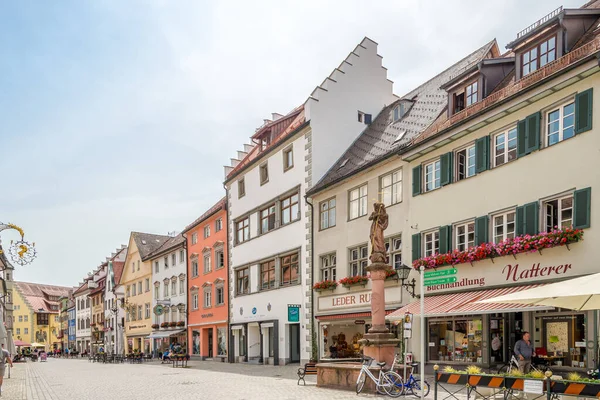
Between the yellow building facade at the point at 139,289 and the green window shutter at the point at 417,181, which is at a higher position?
the green window shutter at the point at 417,181

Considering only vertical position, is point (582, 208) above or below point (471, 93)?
below

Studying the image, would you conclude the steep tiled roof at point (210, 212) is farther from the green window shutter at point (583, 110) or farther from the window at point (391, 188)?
the green window shutter at point (583, 110)

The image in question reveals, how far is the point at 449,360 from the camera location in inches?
871

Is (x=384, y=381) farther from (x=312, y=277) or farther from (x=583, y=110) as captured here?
(x=312, y=277)

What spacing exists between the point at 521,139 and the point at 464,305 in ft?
17.3

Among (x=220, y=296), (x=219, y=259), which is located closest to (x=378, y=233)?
(x=220, y=296)

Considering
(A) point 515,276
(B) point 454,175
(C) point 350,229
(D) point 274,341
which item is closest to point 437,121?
(B) point 454,175

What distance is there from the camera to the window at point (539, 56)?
748 inches

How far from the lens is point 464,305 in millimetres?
19281

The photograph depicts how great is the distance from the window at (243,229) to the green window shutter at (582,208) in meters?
24.4

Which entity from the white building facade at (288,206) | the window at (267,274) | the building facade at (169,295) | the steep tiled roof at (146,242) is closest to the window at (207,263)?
the building facade at (169,295)

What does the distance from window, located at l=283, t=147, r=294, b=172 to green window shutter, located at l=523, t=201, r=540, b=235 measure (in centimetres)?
1705

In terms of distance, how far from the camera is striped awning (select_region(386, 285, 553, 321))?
17812 millimetres

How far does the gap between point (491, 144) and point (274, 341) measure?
1789cm
